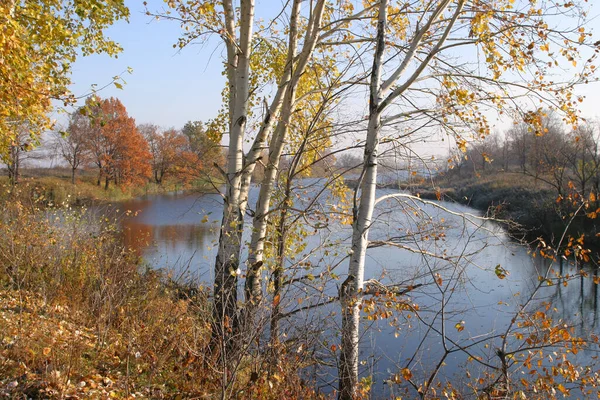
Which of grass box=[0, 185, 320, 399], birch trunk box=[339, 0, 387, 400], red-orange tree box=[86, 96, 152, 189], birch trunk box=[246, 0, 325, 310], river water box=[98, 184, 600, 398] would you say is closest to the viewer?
grass box=[0, 185, 320, 399]

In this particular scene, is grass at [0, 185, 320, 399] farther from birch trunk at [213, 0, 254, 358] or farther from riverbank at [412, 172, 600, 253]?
riverbank at [412, 172, 600, 253]

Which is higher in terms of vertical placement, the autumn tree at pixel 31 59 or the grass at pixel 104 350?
the autumn tree at pixel 31 59

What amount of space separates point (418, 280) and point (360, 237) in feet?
10.5

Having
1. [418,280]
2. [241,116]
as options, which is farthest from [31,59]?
[418,280]

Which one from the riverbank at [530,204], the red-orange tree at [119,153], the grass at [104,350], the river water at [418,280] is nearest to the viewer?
the grass at [104,350]

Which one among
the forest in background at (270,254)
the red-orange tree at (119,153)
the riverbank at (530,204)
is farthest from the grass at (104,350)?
the red-orange tree at (119,153)

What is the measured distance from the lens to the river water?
17.8 feet

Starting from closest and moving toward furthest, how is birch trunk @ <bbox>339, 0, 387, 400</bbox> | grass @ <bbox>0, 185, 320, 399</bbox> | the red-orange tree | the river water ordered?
grass @ <bbox>0, 185, 320, 399</bbox> → birch trunk @ <bbox>339, 0, 387, 400</bbox> → the river water → the red-orange tree

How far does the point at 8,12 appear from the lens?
4543 millimetres

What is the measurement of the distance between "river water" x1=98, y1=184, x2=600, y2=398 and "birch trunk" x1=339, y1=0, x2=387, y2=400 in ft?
0.62

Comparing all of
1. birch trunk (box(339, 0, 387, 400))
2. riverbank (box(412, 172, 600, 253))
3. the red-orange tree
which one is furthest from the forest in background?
the red-orange tree

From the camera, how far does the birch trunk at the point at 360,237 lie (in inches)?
192

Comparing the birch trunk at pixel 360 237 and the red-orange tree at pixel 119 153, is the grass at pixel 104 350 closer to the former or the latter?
the birch trunk at pixel 360 237

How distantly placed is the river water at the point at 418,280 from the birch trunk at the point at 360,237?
0.19 metres
